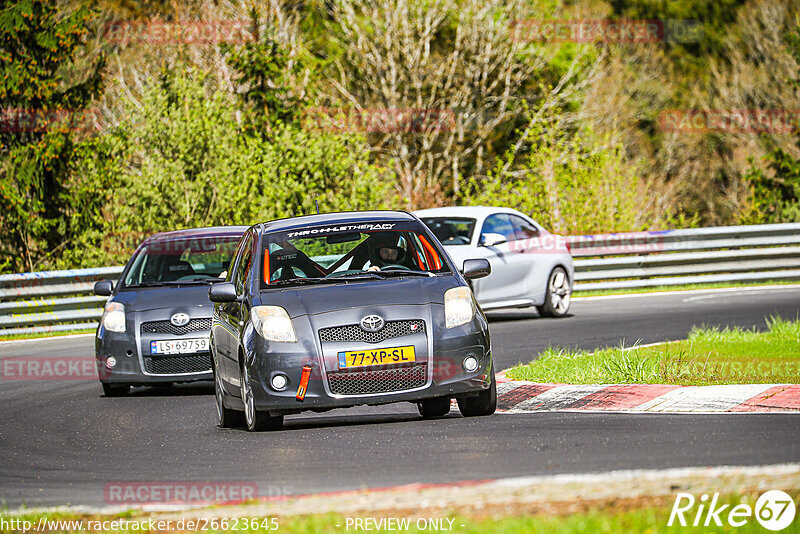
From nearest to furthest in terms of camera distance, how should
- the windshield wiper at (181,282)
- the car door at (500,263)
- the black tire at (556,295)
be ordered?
the windshield wiper at (181,282), the car door at (500,263), the black tire at (556,295)

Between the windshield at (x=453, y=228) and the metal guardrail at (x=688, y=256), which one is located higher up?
the windshield at (x=453, y=228)

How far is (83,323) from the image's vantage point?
2117 cm

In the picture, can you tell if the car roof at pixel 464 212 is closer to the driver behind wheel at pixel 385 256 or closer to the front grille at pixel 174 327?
the front grille at pixel 174 327

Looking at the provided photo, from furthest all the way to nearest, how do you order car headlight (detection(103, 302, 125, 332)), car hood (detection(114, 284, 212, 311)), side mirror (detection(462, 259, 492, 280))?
car headlight (detection(103, 302, 125, 332)) < car hood (detection(114, 284, 212, 311)) < side mirror (detection(462, 259, 492, 280))

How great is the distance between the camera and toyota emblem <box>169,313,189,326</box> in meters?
12.7

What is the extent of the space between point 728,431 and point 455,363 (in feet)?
6.45

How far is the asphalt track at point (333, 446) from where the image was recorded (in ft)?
23.2

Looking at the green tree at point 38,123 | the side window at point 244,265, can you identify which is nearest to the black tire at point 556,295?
the side window at point 244,265

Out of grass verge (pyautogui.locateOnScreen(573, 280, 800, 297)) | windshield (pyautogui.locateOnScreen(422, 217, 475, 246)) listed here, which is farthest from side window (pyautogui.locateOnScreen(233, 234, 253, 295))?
grass verge (pyautogui.locateOnScreen(573, 280, 800, 297))

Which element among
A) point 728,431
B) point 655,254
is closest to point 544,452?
point 728,431

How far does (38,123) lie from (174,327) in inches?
625

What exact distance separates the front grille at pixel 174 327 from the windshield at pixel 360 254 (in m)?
2.52

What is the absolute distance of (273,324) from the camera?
9.12 meters

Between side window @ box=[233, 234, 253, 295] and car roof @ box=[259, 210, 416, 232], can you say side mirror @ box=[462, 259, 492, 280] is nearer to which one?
car roof @ box=[259, 210, 416, 232]
